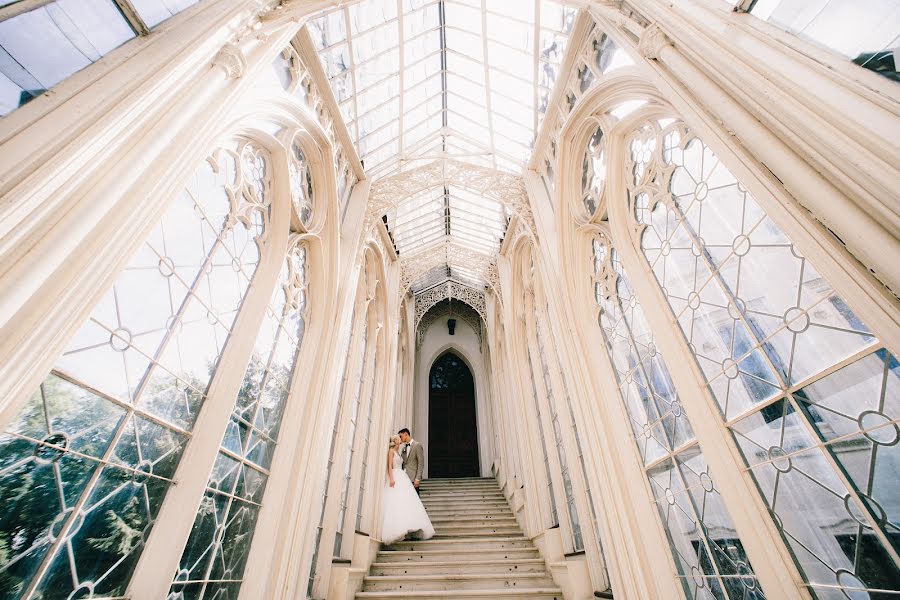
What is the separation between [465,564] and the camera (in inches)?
180

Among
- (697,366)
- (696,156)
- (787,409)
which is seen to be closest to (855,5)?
(696,156)

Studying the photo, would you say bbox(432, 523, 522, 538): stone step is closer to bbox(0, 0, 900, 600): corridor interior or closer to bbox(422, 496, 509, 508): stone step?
bbox(0, 0, 900, 600): corridor interior

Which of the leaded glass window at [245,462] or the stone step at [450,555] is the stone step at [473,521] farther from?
the leaded glass window at [245,462]

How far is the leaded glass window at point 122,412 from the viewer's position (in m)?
1.55

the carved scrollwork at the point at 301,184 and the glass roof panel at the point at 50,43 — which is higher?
the carved scrollwork at the point at 301,184

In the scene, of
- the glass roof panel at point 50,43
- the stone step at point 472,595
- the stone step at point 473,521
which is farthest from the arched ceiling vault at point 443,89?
the stone step at point 473,521

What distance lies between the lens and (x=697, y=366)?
8.75 ft

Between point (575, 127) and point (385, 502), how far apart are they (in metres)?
6.10

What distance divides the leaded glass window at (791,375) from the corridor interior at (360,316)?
15mm

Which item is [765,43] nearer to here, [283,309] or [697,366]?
[697,366]

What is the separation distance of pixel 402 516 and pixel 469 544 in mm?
1103

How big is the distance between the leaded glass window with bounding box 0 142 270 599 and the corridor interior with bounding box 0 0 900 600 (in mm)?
17

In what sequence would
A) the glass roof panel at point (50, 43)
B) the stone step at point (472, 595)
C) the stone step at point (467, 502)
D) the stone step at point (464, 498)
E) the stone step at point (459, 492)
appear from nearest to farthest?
1. the glass roof panel at point (50, 43)
2. the stone step at point (472, 595)
3. the stone step at point (467, 502)
4. the stone step at point (464, 498)
5. the stone step at point (459, 492)

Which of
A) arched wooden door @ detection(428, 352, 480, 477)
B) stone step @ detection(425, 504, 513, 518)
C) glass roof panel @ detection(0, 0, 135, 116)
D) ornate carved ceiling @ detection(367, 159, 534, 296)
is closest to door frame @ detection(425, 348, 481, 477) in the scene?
arched wooden door @ detection(428, 352, 480, 477)
